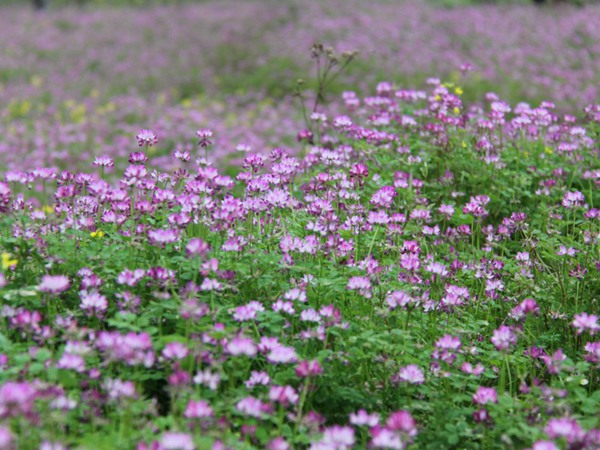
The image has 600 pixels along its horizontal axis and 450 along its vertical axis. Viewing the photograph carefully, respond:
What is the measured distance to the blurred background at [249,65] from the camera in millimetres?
10688

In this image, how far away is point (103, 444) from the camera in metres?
2.14

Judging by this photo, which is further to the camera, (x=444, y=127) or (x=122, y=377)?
(x=444, y=127)

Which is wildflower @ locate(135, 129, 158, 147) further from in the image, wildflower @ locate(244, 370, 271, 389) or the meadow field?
wildflower @ locate(244, 370, 271, 389)

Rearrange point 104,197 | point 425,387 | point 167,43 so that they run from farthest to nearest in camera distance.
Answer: point 167,43 → point 104,197 → point 425,387

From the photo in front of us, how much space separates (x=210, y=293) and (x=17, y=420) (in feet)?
3.20

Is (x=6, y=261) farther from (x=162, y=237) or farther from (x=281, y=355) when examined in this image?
(x=281, y=355)

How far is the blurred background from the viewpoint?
35.1ft

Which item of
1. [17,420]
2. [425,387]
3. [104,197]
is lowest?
[425,387]

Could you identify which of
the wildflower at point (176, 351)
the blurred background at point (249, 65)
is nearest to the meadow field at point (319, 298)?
the wildflower at point (176, 351)

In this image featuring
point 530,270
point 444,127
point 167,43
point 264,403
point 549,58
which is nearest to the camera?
point 264,403

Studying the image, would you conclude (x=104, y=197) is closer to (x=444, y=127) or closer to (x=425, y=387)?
(x=425, y=387)

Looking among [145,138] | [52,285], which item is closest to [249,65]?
[145,138]

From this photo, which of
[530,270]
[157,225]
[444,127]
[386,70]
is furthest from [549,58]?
[157,225]

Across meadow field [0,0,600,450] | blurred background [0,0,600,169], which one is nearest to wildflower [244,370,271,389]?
meadow field [0,0,600,450]
